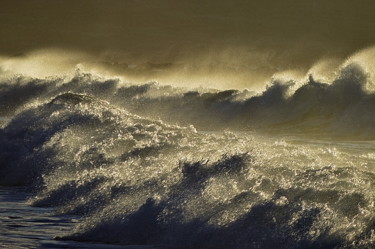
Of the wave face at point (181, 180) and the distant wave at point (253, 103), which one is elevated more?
the distant wave at point (253, 103)

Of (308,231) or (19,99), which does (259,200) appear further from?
(19,99)

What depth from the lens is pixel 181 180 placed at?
38.9ft

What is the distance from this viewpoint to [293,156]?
12.4m

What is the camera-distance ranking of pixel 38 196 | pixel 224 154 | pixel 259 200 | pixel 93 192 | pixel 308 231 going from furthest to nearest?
pixel 38 196, pixel 93 192, pixel 224 154, pixel 259 200, pixel 308 231

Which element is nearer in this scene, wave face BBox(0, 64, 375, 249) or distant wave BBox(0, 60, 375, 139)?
wave face BBox(0, 64, 375, 249)

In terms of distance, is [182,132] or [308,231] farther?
[182,132]

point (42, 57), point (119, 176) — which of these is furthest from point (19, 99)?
point (119, 176)

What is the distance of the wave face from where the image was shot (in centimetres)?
994

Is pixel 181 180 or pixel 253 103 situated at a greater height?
pixel 253 103

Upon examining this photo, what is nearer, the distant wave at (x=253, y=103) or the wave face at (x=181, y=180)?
the wave face at (x=181, y=180)

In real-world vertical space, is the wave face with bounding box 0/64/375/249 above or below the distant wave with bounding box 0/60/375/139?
below

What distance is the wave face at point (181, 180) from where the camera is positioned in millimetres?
9938

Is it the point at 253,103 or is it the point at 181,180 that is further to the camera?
the point at 253,103

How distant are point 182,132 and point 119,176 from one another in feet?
9.82
